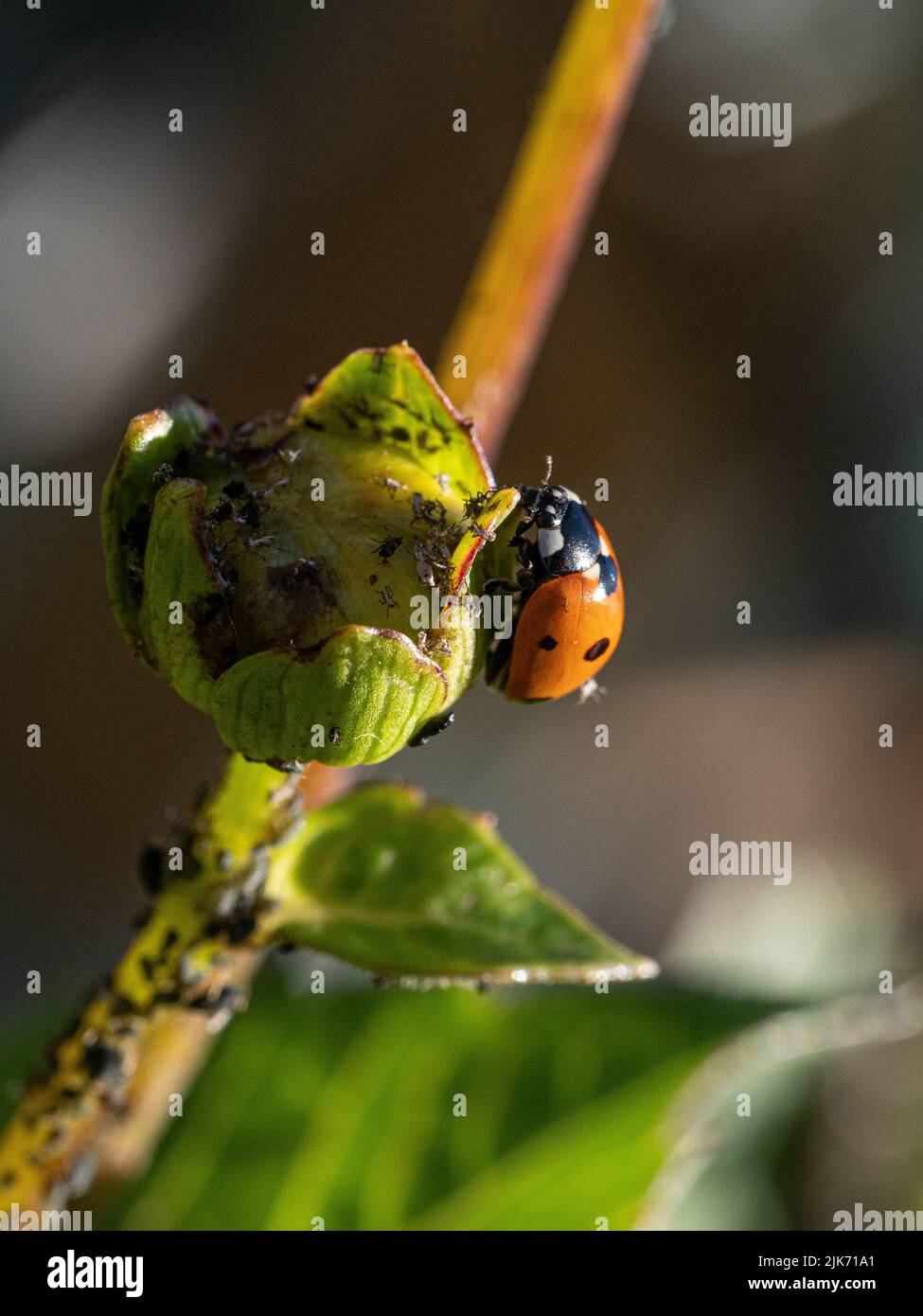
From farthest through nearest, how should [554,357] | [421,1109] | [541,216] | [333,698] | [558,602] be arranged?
[554,357] < [421,1109] < [541,216] < [558,602] < [333,698]

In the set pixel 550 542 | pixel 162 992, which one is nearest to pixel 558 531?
pixel 550 542

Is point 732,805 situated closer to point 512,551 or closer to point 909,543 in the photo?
point 909,543

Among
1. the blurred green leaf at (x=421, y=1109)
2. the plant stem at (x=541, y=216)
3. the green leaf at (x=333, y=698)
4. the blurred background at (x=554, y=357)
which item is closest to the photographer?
the green leaf at (x=333, y=698)

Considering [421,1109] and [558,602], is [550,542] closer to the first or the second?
[558,602]

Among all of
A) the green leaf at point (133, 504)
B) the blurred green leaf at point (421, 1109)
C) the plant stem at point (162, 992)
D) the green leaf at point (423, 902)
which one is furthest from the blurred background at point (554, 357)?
the green leaf at point (133, 504)

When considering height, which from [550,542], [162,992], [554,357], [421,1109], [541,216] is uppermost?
[554,357]

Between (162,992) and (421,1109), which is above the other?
(162,992)

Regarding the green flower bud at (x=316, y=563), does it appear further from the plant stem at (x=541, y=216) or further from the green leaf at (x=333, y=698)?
the plant stem at (x=541, y=216)
